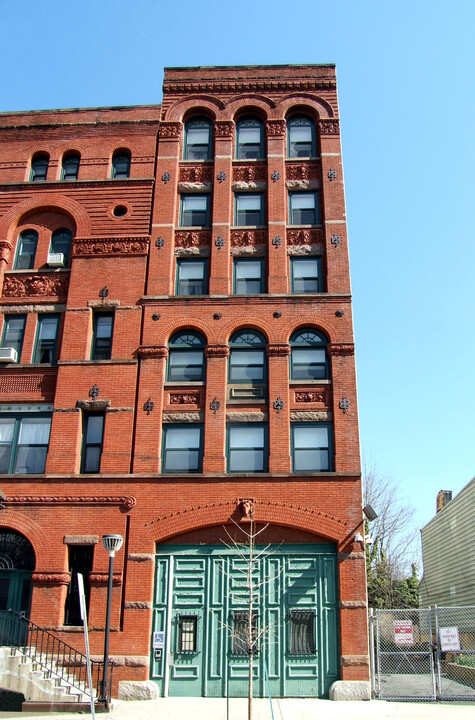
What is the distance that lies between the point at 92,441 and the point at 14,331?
4878mm

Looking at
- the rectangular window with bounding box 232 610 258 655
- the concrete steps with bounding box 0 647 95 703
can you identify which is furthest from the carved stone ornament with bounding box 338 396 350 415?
the concrete steps with bounding box 0 647 95 703

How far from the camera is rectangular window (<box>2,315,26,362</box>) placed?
2216 centimetres

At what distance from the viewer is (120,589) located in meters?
18.3

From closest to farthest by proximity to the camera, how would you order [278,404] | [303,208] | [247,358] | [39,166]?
[278,404] → [247,358] → [303,208] → [39,166]

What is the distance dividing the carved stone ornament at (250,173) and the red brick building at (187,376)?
4.9 inches

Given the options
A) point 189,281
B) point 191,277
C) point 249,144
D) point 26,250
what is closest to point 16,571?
point 189,281

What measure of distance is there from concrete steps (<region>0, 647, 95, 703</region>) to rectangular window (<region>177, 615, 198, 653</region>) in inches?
112

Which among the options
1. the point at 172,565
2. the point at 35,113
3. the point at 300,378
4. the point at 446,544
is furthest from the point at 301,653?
the point at 35,113

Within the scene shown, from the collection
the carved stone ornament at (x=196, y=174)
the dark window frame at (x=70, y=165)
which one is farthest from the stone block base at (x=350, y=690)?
the dark window frame at (x=70, y=165)

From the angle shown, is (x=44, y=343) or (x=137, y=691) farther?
(x=44, y=343)

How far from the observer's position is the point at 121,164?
24.5 meters

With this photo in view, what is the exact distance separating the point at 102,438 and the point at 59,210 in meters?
8.57

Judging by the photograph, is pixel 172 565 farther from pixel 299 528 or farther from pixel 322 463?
pixel 322 463

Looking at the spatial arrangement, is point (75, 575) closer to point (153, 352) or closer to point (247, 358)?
point (153, 352)
